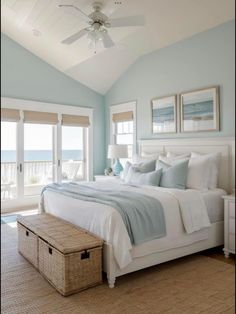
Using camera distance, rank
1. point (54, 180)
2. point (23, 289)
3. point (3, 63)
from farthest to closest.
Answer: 1. point (54, 180)
2. point (3, 63)
3. point (23, 289)

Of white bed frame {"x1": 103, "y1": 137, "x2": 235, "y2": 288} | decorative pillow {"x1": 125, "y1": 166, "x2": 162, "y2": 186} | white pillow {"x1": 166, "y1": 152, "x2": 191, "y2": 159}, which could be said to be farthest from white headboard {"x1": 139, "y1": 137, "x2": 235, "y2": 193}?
decorative pillow {"x1": 125, "y1": 166, "x2": 162, "y2": 186}

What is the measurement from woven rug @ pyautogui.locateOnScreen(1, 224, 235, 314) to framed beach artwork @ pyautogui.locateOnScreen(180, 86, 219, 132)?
1991 millimetres

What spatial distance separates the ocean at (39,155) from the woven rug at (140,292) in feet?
9.46

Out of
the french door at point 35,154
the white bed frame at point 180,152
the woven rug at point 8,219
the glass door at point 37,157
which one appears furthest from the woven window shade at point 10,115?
the white bed frame at point 180,152

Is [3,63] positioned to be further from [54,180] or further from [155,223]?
[155,223]

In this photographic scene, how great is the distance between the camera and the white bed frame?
2.55 meters

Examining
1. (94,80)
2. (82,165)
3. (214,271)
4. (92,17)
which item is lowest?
(214,271)

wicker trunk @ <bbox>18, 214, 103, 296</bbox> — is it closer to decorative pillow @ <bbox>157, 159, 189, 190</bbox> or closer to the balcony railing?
decorative pillow @ <bbox>157, 159, 189, 190</bbox>

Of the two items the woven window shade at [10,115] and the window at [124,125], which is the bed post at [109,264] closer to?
the window at [124,125]

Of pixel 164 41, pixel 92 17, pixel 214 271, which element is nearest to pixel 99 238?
pixel 214 271

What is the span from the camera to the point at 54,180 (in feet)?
19.7

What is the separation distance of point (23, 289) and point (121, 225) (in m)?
1.02

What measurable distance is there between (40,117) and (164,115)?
2508 mm

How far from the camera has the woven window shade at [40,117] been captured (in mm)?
5598
